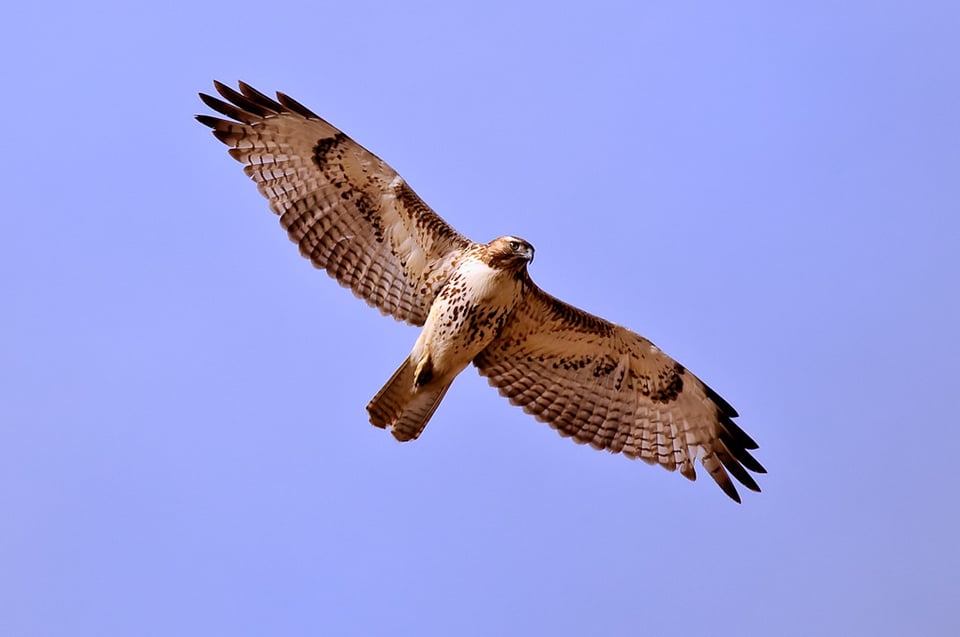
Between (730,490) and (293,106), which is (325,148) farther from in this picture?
(730,490)

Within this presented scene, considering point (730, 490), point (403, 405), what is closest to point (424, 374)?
point (403, 405)

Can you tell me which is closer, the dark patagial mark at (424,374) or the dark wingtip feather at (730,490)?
the dark patagial mark at (424,374)

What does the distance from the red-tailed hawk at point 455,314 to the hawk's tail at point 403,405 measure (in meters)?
0.01

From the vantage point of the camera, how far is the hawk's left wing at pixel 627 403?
41.6ft

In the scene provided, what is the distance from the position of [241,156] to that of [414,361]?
204 cm

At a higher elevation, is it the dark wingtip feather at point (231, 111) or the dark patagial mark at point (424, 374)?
the dark wingtip feather at point (231, 111)

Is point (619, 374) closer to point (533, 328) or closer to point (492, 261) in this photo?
point (533, 328)

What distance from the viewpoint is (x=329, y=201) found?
12320 millimetres

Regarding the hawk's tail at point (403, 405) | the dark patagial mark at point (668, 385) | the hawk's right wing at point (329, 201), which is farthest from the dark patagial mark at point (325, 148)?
the dark patagial mark at point (668, 385)

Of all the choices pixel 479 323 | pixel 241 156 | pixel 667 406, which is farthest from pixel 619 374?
pixel 241 156

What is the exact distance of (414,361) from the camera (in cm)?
1188

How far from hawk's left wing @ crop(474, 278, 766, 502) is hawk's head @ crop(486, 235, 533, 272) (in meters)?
1.09

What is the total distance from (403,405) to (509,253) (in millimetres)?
1366

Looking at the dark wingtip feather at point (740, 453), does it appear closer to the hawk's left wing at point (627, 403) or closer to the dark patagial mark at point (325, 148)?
the hawk's left wing at point (627, 403)
